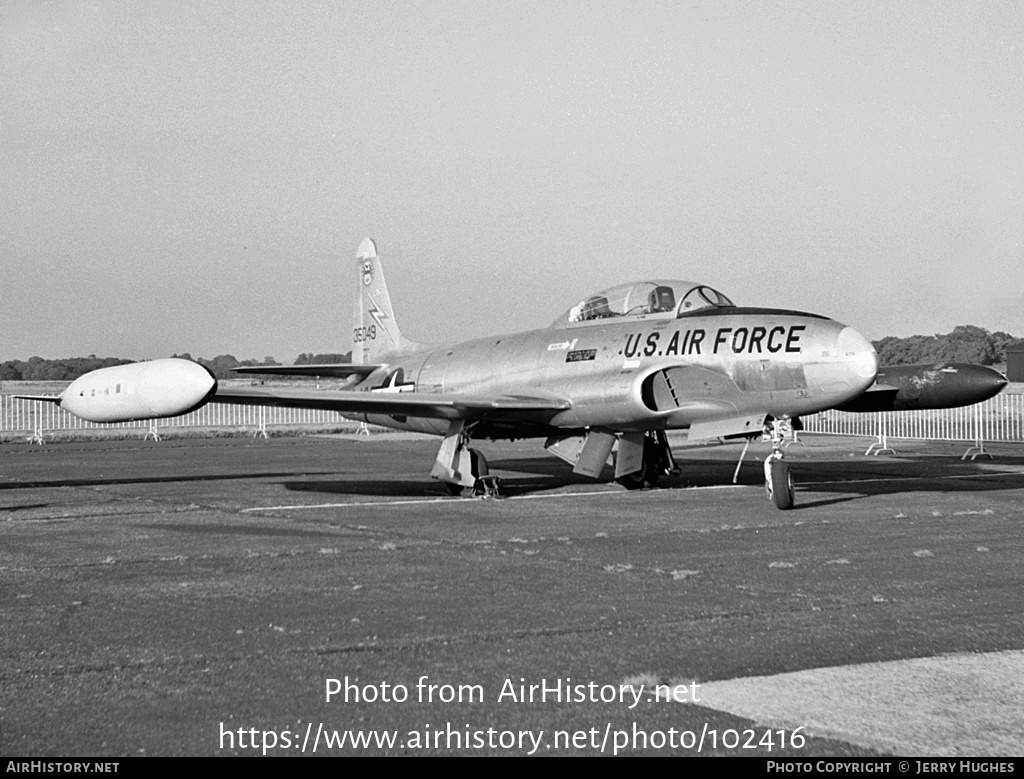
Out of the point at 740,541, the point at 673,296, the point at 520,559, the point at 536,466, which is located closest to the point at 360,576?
the point at 520,559

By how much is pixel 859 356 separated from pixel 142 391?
922 centimetres

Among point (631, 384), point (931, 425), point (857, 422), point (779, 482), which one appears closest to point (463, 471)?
point (631, 384)

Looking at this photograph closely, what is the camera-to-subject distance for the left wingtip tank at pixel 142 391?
47.1 ft

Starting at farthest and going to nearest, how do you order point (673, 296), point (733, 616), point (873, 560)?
point (673, 296), point (873, 560), point (733, 616)

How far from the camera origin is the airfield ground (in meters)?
5.32

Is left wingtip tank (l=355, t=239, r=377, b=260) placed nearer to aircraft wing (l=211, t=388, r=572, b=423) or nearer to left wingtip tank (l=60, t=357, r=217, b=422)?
aircraft wing (l=211, t=388, r=572, b=423)

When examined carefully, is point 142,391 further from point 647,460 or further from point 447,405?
point 647,460

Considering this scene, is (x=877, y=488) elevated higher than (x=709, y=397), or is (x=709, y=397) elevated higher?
(x=709, y=397)

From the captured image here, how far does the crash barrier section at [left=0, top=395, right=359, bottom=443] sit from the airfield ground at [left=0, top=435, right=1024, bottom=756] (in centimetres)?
2626

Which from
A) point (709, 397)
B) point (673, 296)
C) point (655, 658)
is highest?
point (673, 296)

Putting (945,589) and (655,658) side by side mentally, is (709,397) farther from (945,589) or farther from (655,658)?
(655,658)

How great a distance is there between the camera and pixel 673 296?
1775 centimetres

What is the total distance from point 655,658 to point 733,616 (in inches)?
57.3

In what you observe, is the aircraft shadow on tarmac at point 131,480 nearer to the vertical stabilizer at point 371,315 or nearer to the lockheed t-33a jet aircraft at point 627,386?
the lockheed t-33a jet aircraft at point 627,386
